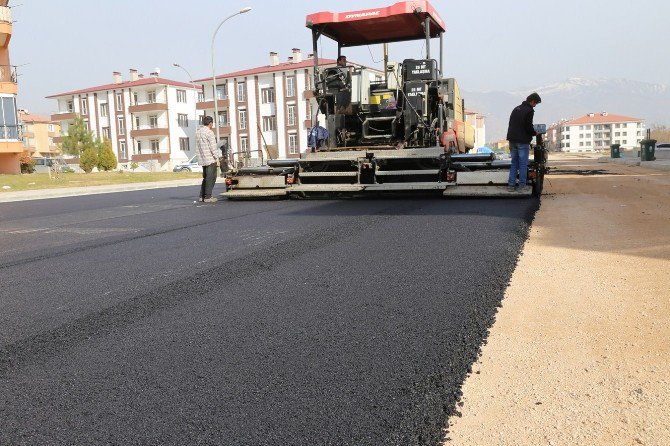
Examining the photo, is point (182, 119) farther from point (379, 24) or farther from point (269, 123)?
point (379, 24)

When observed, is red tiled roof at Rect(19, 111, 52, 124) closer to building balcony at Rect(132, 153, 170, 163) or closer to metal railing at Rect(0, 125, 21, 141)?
building balcony at Rect(132, 153, 170, 163)

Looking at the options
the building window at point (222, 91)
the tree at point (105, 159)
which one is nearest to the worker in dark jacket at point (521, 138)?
the tree at point (105, 159)

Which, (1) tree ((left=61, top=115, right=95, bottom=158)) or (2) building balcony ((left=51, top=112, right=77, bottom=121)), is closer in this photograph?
(1) tree ((left=61, top=115, right=95, bottom=158))

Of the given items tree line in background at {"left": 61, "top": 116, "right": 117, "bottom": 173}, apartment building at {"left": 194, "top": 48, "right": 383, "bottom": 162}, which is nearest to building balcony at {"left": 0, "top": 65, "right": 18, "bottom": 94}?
tree line in background at {"left": 61, "top": 116, "right": 117, "bottom": 173}

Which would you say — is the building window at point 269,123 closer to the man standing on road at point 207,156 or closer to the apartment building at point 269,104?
the apartment building at point 269,104

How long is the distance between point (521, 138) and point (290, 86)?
4811cm

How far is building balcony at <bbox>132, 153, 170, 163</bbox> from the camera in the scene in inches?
2409

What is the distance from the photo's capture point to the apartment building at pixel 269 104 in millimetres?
54875

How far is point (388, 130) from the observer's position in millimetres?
9992

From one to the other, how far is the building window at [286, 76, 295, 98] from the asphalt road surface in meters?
50.6

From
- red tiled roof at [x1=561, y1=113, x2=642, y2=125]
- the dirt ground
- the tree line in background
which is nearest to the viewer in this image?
the dirt ground

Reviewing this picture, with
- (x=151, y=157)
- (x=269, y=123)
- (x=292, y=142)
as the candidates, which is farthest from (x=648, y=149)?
(x=151, y=157)

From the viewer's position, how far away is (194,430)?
6.40ft

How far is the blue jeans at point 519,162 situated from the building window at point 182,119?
187 feet
